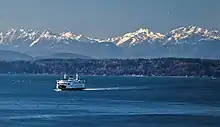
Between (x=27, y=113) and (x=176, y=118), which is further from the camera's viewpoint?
(x=27, y=113)

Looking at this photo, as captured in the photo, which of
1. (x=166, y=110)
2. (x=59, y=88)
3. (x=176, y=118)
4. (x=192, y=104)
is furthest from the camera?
(x=59, y=88)

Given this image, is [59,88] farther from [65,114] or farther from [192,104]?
[65,114]

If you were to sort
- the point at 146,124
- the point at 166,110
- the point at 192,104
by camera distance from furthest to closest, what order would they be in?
the point at 192,104 < the point at 166,110 < the point at 146,124

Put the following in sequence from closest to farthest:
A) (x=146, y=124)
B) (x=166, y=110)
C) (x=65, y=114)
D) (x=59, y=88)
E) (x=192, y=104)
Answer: (x=146, y=124)
(x=65, y=114)
(x=166, y=110)
(x=192, y=104)
(x=59, y=88)

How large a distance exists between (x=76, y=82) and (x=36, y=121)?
321 feet

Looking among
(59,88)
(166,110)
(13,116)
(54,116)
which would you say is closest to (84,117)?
(54,116)

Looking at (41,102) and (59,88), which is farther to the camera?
(59,88)

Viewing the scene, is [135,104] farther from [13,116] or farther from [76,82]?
[76,82]

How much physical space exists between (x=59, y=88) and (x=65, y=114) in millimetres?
82815

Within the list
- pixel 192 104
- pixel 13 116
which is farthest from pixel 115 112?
pixel 192 104

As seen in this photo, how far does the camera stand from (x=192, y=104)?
13362 cm

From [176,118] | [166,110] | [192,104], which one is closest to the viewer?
[176,118]

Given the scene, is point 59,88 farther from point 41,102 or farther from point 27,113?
point 27,113

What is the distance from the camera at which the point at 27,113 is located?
110 m
